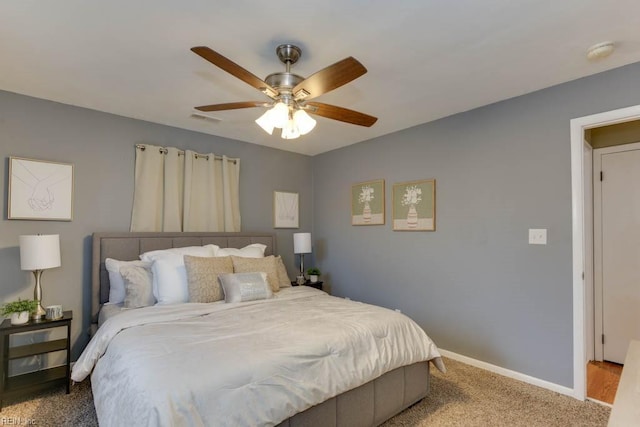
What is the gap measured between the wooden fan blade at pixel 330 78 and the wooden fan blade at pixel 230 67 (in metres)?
0.17

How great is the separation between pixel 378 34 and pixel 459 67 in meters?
0.75

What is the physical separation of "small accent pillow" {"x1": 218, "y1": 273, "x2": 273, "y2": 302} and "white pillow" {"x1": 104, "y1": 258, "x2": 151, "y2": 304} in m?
0.78

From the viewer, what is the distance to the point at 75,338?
2939 mm

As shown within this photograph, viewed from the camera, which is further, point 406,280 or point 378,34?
point 406,280

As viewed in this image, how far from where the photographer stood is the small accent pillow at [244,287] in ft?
8.65

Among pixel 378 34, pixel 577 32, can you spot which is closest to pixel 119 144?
pixel 378 34

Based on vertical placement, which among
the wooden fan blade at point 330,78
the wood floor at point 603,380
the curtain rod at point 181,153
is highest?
the wooden fan blade at point 330,78

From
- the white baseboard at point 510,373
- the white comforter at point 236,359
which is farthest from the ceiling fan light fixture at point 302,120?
the white baseboard at point 510,373

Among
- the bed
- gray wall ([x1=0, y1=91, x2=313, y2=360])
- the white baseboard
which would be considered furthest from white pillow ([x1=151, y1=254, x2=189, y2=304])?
the white baseboard

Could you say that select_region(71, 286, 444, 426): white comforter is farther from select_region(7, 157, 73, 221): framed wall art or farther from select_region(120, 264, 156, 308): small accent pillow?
select_region(7, 157, 73, 221): framed wall art

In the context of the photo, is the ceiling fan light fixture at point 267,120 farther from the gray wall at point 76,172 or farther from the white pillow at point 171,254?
the gray wall at point 76,172

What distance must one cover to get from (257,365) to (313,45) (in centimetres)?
187

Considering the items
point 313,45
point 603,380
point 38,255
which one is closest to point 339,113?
point 313,45

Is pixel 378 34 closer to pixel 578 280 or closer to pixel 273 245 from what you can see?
pixel 578 280
